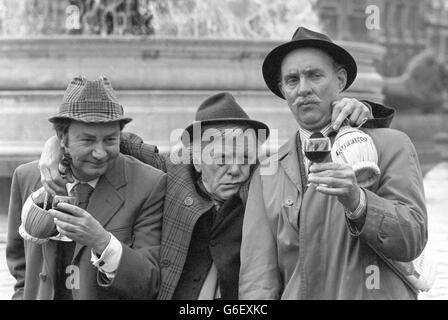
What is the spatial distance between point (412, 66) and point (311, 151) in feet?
63.7

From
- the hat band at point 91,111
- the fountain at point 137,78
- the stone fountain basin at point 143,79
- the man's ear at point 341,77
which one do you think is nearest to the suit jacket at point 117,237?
the hat band at point 91,111

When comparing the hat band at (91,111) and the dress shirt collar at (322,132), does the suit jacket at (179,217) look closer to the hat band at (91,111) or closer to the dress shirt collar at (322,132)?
the dress shirt collar at (322,132)

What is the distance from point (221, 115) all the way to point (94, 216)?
684mm

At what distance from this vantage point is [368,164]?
3850 mm

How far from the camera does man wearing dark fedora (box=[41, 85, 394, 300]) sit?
4355mm

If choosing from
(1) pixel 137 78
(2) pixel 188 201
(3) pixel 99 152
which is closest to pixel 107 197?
(3) pixel 99 152

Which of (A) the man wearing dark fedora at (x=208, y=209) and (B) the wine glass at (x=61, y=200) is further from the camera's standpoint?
(A) the man wearing dark fedora at (x=208, y=209)

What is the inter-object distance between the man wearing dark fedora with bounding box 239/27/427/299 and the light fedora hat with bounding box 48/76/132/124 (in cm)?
62

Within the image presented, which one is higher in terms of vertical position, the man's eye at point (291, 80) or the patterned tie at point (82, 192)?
the man's eye at point (291, 80)

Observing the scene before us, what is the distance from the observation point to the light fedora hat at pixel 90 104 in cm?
425

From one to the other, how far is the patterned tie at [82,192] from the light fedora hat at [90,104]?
0.29 m

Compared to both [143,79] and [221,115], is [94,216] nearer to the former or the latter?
[221,115]

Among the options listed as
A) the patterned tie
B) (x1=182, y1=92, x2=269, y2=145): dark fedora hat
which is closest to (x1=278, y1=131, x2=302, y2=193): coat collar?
(x1=182, y1=92, x2=269, y2=145): dark fedora hat

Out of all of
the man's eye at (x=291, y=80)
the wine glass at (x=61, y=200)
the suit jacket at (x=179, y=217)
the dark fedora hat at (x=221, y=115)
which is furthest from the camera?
the dark fedora hat at (x=221, y=115)
